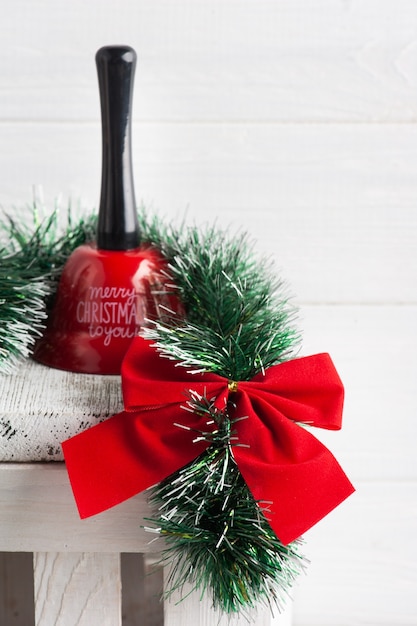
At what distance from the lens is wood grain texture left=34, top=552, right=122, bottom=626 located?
49 cm

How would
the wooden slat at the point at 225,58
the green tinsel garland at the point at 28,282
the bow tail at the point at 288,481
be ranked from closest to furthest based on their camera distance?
the bow tail at the point at 288,481, the green tinsel garland at the point at 28,282, the wooden slat at the point at 225,58

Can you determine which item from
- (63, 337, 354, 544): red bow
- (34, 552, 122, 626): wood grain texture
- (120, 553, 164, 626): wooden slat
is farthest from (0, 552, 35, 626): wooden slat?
(63, 337, 354, 544): red bow

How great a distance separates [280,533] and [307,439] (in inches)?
2.3

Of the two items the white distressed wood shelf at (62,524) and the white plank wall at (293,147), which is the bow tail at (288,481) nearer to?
the white distressed wood shelf at (62,524)

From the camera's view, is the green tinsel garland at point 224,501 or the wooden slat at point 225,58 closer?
the green tinsel garland at point 224,501

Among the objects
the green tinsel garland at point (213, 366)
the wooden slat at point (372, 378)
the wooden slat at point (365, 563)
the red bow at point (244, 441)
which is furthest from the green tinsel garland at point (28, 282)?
the wooden slat at point (365, 563)

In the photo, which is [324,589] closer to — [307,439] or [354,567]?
[354,567]

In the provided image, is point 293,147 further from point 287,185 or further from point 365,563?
point 365,563

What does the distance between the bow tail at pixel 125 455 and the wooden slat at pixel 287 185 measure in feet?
1.02

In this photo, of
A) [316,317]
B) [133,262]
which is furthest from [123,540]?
[316,317]

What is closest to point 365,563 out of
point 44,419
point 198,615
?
point 198,615

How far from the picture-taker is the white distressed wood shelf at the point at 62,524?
472 mm

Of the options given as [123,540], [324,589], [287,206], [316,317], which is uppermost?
[287,206]

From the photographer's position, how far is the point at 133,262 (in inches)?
21.6
